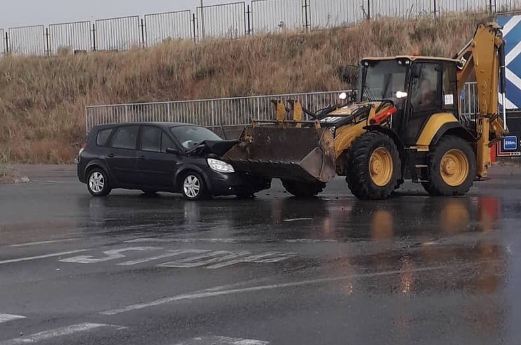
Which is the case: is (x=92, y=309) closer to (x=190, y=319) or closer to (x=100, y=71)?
(x=190, y=319)

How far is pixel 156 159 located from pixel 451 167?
5.92 m

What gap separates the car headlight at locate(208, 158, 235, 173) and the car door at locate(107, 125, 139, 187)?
1914mm

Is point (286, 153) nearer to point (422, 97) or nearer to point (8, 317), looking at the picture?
point (422, 97)

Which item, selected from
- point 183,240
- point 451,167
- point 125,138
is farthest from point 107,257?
point 451,167

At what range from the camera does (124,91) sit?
3706cm

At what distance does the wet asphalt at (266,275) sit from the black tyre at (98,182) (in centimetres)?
265

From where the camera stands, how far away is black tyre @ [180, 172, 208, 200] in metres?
15.4

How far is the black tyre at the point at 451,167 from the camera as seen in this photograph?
50.3 ft

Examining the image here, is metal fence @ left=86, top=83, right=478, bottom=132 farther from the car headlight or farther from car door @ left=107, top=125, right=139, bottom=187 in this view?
the car headlight

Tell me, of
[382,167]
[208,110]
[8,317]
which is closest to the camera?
[8,317]

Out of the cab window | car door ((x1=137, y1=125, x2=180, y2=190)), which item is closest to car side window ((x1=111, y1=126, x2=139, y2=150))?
car door ((x1=137, y1=125, x2=180, y2=190))

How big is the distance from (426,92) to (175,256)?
26.2ft

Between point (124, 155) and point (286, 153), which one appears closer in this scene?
point (286, 153)

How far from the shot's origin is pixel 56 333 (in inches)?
238
